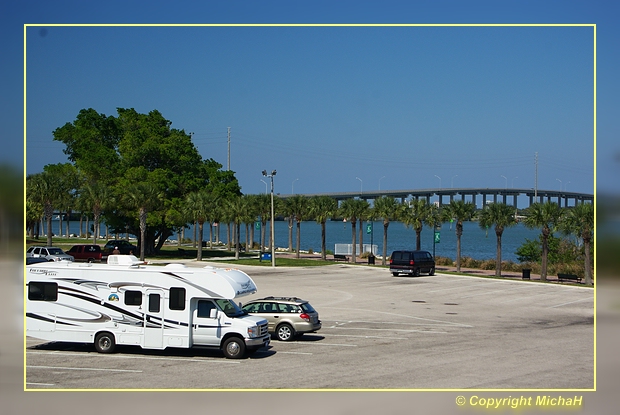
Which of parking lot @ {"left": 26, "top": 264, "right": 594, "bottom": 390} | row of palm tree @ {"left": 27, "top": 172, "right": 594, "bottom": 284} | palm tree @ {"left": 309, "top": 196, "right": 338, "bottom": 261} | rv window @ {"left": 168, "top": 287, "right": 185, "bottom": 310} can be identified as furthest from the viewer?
palm tree @ {"left": 309, "top": 196, "right": 338, "bottom": 261}

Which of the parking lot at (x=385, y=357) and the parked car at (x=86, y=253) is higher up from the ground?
the parked car at (x=86, y=253)

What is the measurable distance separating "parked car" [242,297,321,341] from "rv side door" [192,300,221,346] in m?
4.15

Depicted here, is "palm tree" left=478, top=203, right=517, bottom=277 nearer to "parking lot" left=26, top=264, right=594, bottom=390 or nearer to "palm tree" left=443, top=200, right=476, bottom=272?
"palm tree" left=443, top=200, right=476, bottom=272

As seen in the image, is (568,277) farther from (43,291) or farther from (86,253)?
(43,291)

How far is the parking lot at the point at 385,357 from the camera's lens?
59.5 ft

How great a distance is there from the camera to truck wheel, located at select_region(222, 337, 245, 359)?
2125cm

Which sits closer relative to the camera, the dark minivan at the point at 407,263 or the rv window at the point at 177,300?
the rv window at the point at 177,300

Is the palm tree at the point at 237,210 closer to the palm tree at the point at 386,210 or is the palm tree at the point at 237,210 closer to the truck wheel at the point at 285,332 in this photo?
the palm tree at the point at 386,210

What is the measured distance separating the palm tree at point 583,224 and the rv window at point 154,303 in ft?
128

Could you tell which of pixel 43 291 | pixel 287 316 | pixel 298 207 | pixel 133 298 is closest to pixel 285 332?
pixel 287 316

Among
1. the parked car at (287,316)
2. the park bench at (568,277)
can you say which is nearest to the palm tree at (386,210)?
the park bench at (568,277)

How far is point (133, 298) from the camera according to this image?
2142cm

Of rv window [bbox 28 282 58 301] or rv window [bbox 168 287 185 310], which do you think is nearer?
rv window [bbox 168 287 185 310]

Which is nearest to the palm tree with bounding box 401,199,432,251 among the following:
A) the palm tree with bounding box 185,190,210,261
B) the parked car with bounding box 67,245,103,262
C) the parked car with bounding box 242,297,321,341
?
the palm tree with bounding box 185,190,210,261
